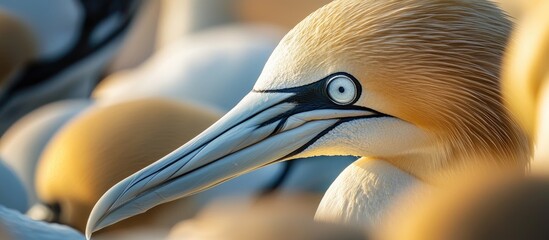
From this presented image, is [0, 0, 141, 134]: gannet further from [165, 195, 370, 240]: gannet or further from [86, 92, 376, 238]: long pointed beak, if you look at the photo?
[165, 195, 370, 240]: gannet

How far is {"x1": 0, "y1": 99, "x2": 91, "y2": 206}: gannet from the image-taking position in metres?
3.62

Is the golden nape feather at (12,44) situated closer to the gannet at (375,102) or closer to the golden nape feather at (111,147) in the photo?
the golden nape feather at (111,147)

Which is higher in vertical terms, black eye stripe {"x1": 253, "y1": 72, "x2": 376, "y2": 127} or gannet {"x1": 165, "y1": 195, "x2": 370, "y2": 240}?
black eye stripe {"x1": 253, "y1": 72, "x2": 376, "y2": 127}

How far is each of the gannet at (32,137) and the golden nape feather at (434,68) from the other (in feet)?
5.18

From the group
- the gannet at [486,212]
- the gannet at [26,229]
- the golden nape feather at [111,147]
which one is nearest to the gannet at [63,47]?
the golden nape feather at [111,147]

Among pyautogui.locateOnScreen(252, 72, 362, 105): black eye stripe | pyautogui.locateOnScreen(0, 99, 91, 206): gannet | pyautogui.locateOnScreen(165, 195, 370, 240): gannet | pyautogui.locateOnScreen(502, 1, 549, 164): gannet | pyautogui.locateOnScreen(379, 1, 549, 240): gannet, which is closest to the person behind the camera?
pyautogui.locateOnScreen(379, 1, 549, 240): gannet

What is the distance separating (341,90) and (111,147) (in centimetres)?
85

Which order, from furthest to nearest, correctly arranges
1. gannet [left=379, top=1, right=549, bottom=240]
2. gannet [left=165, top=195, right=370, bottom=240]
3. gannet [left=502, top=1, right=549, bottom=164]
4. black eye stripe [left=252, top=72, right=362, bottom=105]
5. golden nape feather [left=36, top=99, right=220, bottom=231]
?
golden nape feather [left=36, top=99, right=220, bottom=231], black eye stripe [left=252, top=72, right=362, bottom=105], gannet [left=502, top=1, right=549, bottom=164], gannet [left=165, top=195, right=370, bottom=240], gannet [left=379, top=1, right=549, bottom=240]

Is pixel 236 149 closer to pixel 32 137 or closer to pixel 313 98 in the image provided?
pixel 313 98

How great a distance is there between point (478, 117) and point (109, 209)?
54cm

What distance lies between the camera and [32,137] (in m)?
3.70

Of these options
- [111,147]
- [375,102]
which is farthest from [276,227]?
[111,147]

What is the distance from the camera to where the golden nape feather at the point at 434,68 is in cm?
205

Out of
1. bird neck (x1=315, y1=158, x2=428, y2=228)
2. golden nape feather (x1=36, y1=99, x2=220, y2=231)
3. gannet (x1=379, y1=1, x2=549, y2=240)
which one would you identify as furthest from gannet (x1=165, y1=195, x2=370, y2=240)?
golden nape feather (x1=36, y1=99, x2=220, y2=231)
